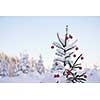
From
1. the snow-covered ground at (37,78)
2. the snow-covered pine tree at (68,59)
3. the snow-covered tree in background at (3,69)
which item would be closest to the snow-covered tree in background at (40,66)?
the snow-covered ground at (37,78)

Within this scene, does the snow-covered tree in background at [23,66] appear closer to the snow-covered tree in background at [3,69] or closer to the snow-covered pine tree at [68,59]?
the snow-covered tree in background at [3,69]

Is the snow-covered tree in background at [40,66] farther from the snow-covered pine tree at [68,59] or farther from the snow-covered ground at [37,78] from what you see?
the snow-covered pine tree at [68,59]

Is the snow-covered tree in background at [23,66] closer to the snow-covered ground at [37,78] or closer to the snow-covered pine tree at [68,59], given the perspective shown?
the snow-covered ground at [37,78]

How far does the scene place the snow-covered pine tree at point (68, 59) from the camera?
10.0 feet

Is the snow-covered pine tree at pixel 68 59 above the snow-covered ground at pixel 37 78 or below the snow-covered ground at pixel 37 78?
above

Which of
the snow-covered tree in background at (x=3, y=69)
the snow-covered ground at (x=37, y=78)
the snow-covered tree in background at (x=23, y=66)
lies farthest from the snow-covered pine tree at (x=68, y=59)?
the snow-covered tree in background at (x=3, y=69)

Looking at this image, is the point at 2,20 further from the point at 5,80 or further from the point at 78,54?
the point at 78,54

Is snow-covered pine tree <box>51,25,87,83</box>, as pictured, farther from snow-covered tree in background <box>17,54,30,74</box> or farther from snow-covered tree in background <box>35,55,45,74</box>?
snow-covered tree in background <box>17,54,30,74</box>
